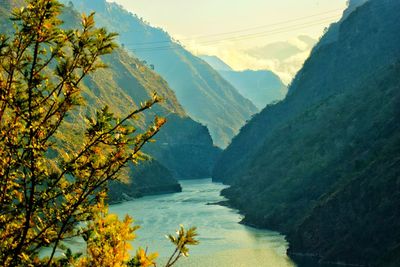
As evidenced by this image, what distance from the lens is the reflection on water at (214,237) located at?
8838cm

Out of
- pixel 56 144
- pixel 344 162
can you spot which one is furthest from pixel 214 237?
pixel 56 144

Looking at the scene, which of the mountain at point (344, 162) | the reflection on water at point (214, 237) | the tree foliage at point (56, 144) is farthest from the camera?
the reflection on water at point (214, 237)

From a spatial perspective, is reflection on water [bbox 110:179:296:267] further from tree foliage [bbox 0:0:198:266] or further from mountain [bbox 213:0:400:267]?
tree foliage [bbox 0:0:198:266]

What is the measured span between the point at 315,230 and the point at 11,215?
8954 cm

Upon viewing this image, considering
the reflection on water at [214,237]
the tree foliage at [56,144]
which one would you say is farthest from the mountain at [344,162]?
the tree foliage at [56,144]

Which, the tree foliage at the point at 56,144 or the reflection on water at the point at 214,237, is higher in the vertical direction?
the tree foliage at the point at 56,144

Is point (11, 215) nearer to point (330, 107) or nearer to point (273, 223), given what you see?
point (273, 223)

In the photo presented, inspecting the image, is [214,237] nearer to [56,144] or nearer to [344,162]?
[344,162]

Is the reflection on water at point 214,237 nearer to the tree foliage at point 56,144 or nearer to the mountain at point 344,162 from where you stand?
the mountain at point 344,162

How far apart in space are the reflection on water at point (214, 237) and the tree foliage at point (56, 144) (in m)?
74.7

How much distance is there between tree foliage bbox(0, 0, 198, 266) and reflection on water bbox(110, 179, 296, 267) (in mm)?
74679

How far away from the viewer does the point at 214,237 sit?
4235 inches

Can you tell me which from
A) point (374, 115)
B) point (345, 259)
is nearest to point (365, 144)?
point (374, 115)

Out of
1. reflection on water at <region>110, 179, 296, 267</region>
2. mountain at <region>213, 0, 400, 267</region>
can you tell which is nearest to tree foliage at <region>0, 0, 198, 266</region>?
mountain at <region>213, 0, 400, 267</region>
